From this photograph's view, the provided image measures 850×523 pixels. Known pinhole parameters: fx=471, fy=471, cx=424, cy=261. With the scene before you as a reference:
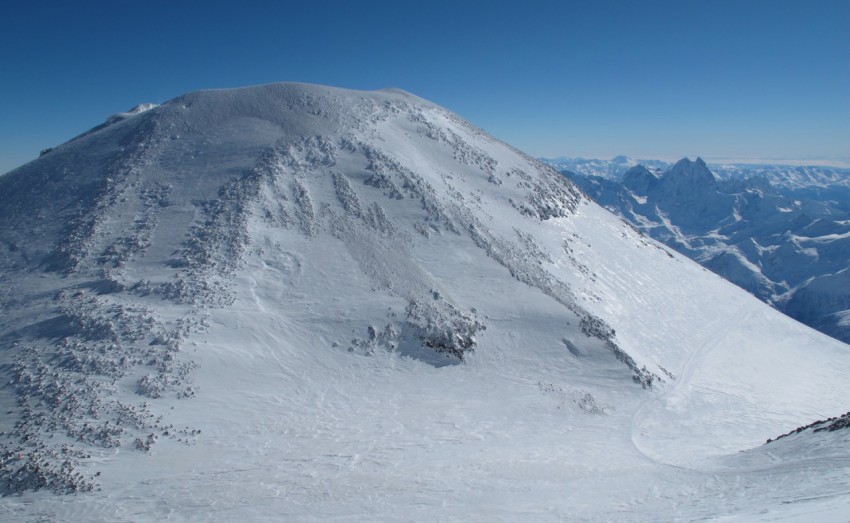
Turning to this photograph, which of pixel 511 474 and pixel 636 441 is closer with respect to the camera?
pixel 511 474

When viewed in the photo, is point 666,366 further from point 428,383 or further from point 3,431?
point 3,431

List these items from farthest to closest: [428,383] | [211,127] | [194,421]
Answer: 1. [211,127]
2. [428,383]
3. [194,421]

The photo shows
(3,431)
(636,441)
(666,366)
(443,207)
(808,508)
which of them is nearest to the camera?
(808,508)

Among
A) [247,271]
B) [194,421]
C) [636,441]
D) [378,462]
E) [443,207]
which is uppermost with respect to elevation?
[443,207]

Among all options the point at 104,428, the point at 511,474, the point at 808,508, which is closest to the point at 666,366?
the point at 511,474

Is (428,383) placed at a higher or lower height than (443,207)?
lower

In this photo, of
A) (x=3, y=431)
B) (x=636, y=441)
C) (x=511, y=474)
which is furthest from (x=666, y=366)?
(x=3, y=431)
